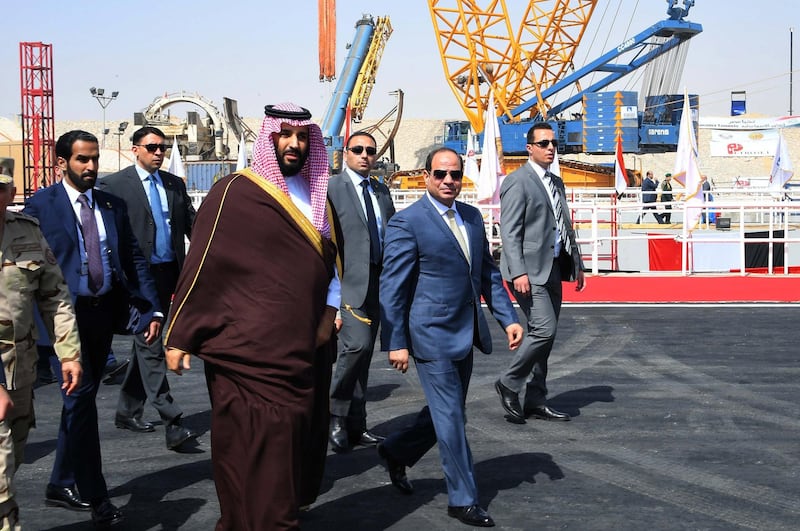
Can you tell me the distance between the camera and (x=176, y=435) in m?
6.34

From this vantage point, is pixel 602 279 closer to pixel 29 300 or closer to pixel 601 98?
pixel 29 300

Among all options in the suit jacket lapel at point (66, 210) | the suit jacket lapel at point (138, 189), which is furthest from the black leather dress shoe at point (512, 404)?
the suit jacket lapel at point (66, 210)

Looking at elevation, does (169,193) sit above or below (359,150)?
below

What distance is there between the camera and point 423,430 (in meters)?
5.34

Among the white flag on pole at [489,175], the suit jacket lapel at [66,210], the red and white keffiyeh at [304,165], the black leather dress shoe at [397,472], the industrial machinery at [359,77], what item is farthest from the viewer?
the industrial machinery at [359,77]

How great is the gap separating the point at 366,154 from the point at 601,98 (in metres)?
40.3

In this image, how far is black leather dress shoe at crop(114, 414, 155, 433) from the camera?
22.7 feet

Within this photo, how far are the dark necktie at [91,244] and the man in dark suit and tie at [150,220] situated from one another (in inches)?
59.1

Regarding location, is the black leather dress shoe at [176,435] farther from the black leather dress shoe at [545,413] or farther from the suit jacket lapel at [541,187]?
the suit jacket lapel at [541,187]

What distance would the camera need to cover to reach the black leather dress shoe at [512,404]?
7070 mm

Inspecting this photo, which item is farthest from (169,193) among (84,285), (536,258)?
(536,258)

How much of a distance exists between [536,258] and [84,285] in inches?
121

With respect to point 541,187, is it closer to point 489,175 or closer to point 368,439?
point 368,439

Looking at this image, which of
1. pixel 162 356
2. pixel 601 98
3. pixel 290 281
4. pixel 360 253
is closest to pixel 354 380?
pixel 360 253
